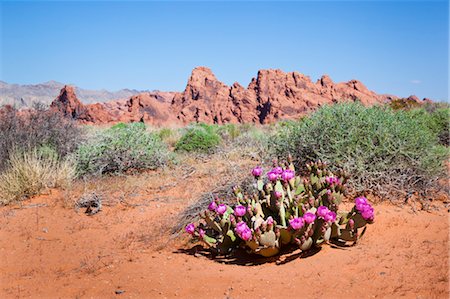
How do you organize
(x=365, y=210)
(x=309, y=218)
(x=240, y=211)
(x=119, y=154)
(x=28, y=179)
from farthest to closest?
1. (x=119, y=154)
2. (x=28, y=179)
3. (x=240, y=211)
4. (x=365, y=210)
5. (x=309, y=218)

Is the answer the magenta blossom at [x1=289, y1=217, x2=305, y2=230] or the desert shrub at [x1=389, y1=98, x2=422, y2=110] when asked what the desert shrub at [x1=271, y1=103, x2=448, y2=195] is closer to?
the magenta blossom at [x1=289, y1=217, x2=305, y2=230]

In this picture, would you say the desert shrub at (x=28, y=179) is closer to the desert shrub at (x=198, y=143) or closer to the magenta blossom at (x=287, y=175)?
the desert shrub at (x=198, y=143)

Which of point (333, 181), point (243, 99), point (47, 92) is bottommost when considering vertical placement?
point (333, 181)

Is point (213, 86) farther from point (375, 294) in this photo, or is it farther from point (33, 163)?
point (375, 294)

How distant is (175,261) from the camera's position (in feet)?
16.6

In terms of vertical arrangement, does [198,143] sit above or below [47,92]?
below

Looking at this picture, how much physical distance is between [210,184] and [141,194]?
129 cm

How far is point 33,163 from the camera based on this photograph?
8.26m

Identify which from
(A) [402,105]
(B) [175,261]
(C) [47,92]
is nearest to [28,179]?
(B) [175,261]

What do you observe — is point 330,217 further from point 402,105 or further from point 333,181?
point 402,105

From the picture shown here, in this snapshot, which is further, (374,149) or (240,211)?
(374,149)

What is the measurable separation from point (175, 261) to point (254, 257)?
3.00 feet

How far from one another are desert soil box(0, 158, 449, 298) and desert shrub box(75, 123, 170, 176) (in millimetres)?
2180

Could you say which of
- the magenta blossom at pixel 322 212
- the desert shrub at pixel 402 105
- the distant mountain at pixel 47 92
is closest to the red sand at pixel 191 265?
the magenta blossom at pixel 322 212
